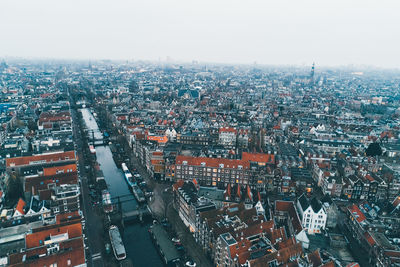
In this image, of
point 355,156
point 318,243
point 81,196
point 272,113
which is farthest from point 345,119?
point 81,196

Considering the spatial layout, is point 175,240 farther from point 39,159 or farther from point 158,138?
point 158,138

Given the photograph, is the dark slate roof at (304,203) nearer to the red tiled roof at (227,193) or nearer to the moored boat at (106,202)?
the red tiled roof at (227,193)

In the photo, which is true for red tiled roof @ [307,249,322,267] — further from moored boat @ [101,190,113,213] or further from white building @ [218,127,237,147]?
white building @ [218,127,237,147]

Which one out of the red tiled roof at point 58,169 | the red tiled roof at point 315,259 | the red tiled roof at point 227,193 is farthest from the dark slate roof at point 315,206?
the red tiled roof at point 58,169

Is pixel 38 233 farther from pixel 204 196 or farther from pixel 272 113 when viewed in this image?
pixel 272 113

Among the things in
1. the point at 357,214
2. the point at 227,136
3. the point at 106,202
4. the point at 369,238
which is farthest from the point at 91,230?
the point at 227,136

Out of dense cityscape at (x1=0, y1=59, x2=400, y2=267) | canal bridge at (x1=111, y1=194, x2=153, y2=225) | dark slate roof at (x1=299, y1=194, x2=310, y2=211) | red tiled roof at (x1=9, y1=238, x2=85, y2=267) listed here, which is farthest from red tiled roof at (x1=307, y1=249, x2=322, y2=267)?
canal bridge at (x1=111, y1=194, x2=153, y2=225)
